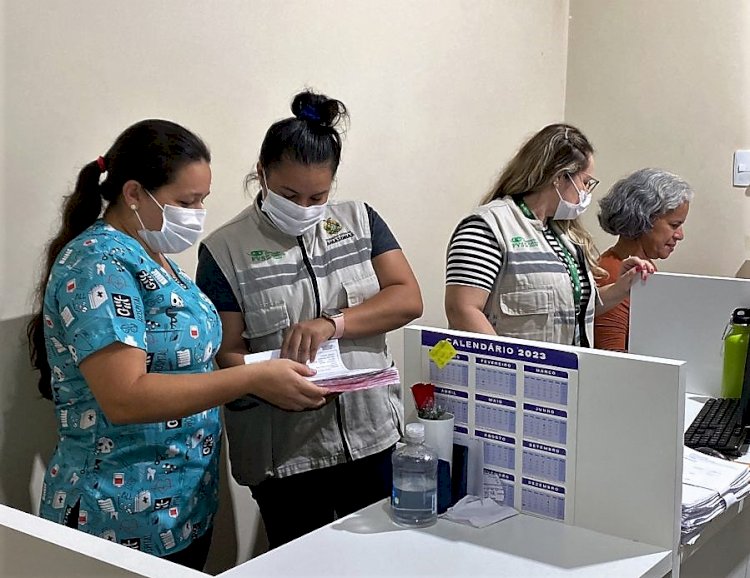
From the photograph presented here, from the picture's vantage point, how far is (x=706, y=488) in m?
1.72

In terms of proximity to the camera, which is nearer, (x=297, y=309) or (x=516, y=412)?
(x=516, y=412)

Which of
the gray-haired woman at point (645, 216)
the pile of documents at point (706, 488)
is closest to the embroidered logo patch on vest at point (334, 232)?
the pile of documents at point (706, 488)

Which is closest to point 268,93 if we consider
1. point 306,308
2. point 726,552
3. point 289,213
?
point 289,213

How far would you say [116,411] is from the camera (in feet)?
4.98

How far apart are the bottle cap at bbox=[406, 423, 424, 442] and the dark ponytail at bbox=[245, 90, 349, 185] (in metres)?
0.64

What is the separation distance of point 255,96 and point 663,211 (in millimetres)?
1509

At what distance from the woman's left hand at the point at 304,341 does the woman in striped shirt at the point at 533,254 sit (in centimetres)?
46

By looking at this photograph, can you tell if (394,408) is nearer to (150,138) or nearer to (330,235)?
(330,235)

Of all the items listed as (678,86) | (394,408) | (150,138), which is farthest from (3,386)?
(678,86)

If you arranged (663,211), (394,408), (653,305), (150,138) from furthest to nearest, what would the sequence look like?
(663,211) < (653,305) < (394,408) < (150,138)

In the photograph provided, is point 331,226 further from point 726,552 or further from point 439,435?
point 726,552

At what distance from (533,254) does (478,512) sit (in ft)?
2.95

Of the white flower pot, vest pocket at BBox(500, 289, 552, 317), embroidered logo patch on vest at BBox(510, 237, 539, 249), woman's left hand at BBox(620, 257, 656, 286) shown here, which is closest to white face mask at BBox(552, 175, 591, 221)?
embroidered logo patch on vest at BBox(510, 237, 539, 249)

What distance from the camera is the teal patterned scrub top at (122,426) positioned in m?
1.54
